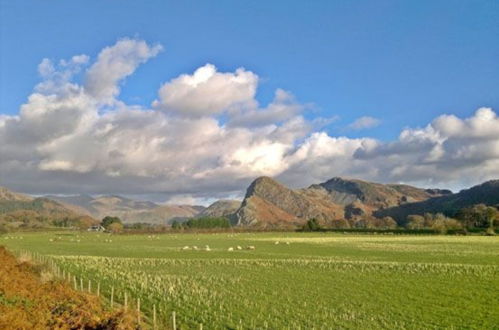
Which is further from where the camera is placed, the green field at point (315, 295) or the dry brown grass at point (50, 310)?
the green field at point (315, 295)

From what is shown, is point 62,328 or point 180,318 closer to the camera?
point 62,328

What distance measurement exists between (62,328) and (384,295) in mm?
22459

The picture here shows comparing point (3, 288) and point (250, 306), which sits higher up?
point (3, 288)

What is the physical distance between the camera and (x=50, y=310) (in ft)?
66.7

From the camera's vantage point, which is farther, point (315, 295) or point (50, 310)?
point (315, 295)

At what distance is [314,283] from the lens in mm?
38344

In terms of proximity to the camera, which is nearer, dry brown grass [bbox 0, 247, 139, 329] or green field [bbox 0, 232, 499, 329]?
dry brown grass [bbox 0, 247, 139, 329]

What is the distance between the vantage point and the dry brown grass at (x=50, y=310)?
16969 millimetres

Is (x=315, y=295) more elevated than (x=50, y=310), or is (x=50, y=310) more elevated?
(x=50, y=310)

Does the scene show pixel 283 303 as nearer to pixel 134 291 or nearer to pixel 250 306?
pixel 250 306

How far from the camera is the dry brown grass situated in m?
17.0

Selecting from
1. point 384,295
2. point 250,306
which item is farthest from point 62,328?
point 384,295

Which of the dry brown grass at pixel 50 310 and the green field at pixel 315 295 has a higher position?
the dry brown grass at pixel 50 310

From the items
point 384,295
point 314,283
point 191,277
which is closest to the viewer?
point 384,295
